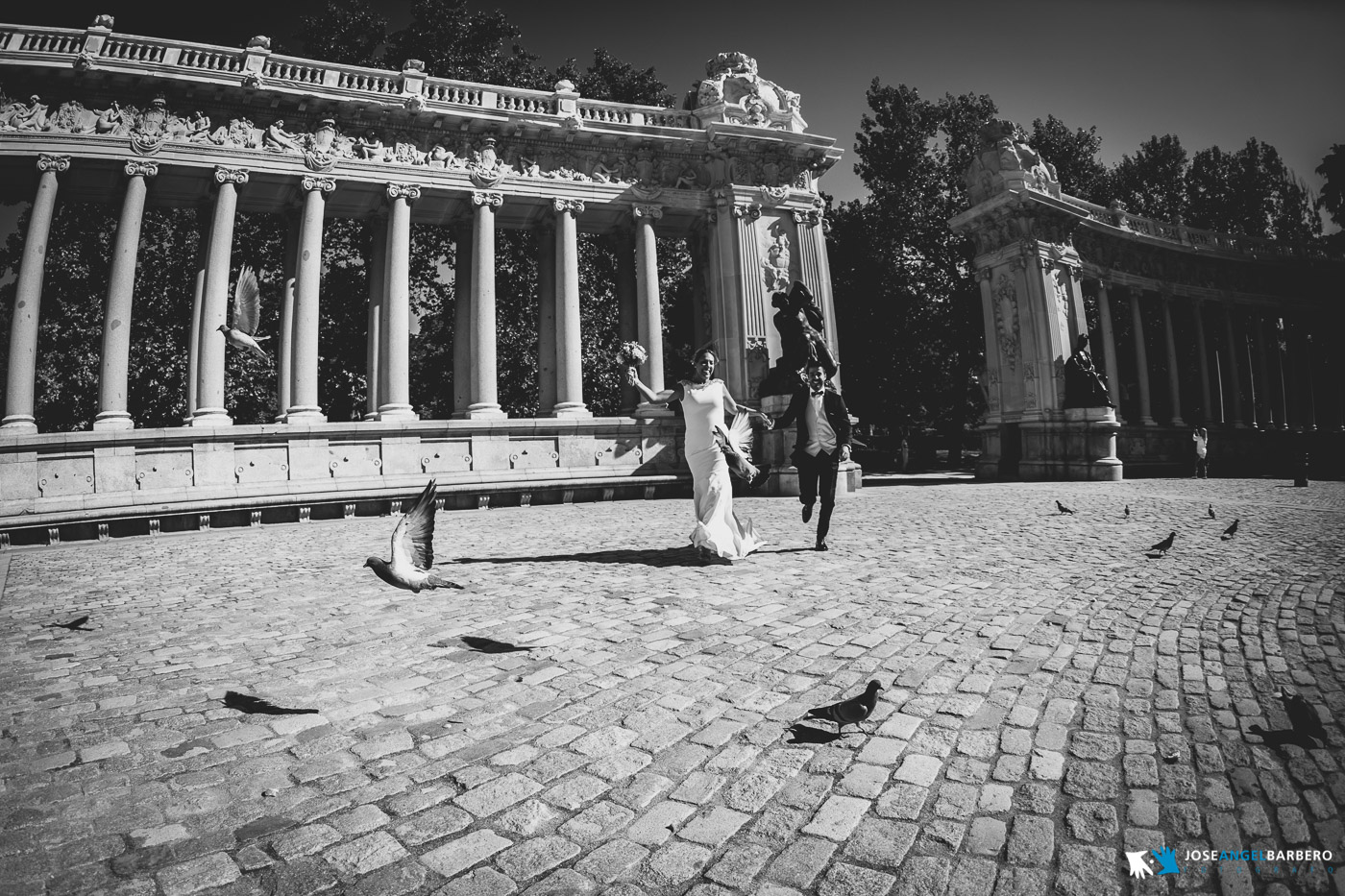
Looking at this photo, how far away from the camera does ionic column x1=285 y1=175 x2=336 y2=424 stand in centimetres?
1456

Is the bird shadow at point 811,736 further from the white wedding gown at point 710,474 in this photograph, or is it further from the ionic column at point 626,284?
the ionic column at point 626,284

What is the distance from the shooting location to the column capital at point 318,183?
15678 millimetres

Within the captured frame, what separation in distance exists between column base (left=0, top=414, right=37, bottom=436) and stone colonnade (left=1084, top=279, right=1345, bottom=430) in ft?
102

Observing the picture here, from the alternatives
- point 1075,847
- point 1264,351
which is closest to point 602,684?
point 1075,847

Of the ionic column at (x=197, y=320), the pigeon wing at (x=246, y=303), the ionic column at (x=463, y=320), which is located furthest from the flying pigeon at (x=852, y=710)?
the ionic column at (x=463, y=320)

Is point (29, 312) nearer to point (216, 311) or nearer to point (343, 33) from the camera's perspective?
point (216, 311)

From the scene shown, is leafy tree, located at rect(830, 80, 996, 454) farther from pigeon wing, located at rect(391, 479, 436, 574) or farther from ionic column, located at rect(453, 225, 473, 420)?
pigeon wing, located at rect(391, 479, 436, 574)

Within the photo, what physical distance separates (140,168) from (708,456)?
611 inches

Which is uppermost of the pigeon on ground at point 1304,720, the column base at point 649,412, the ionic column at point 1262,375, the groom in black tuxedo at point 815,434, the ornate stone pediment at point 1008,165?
the ornate stone pediment at point 1008,165

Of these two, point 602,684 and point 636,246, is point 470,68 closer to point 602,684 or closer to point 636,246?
point 636,246

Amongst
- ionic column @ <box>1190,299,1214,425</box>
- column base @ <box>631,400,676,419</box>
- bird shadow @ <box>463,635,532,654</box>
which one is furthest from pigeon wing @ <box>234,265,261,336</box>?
ionic column @ <box>1190,299,1214,425</box>

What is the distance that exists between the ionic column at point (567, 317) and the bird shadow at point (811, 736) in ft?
47.6

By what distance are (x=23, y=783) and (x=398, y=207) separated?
16.6 m

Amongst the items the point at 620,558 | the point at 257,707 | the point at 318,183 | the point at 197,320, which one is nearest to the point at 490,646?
the point at 257,707
